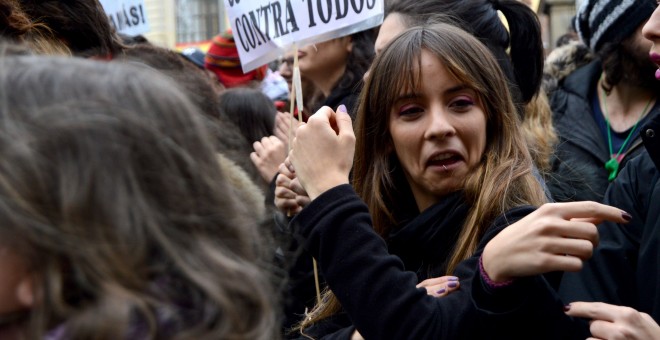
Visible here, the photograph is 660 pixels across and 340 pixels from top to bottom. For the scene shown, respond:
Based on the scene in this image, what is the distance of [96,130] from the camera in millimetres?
1190

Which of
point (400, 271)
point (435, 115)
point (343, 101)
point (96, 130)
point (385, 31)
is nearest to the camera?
point (96, 130)

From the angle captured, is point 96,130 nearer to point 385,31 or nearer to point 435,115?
point 435,115

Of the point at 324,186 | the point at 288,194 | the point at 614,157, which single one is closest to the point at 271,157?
the point at 288,194

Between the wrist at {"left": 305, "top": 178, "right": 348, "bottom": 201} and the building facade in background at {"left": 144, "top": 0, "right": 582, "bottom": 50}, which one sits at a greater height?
the wrist at {"left": 305, "top": 178, "right": 348, "bottom": 201}

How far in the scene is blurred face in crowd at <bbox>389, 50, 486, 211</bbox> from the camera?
241 centimetres

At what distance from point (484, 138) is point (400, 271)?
1.92 feet

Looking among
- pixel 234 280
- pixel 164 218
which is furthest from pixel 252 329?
pixel 164 218

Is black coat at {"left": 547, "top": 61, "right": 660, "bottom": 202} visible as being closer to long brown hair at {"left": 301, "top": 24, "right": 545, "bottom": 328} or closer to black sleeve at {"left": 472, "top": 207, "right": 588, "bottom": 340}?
long brown hair at {"left": 301, "top": 24, "right": 545, "bottom": 328}

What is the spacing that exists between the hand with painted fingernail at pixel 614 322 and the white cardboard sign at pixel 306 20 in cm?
195

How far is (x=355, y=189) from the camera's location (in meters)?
2.73

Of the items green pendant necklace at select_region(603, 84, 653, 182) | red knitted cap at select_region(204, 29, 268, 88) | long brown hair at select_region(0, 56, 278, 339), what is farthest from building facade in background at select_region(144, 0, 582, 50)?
long brown hair at select_region(0, 56, 278, 339)

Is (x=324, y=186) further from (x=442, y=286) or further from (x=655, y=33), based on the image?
(x=655, y=33)

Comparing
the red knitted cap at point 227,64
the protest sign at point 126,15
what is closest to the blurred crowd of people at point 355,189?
the protest sign at point 126,15

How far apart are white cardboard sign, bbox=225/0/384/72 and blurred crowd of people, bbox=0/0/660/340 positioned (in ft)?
0.34
